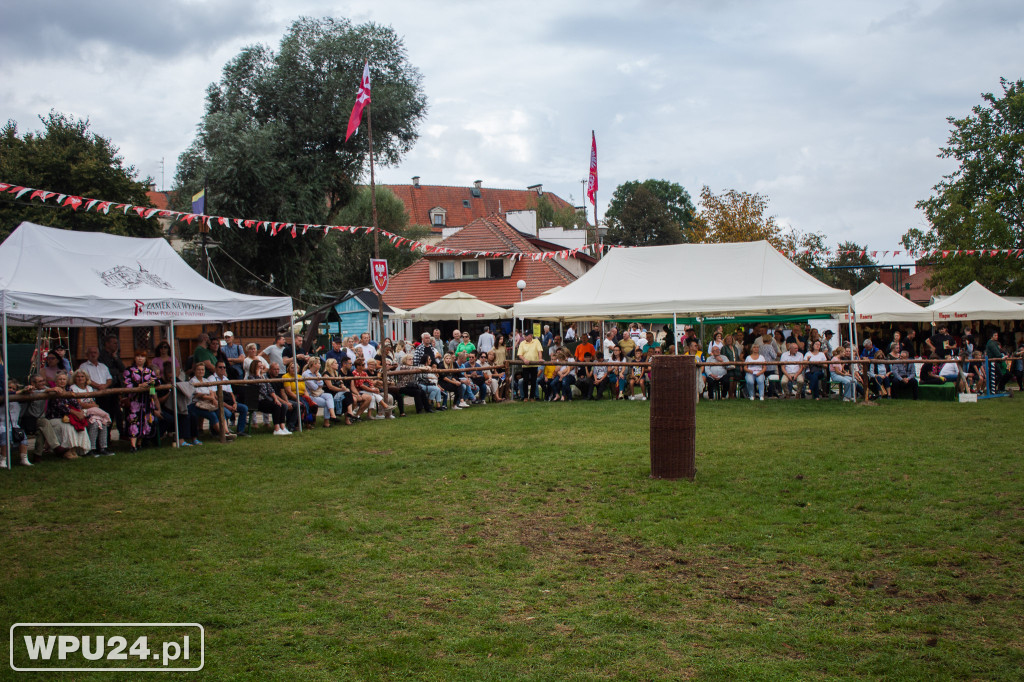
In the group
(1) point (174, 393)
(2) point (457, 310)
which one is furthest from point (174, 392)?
(2) point (457, 310)

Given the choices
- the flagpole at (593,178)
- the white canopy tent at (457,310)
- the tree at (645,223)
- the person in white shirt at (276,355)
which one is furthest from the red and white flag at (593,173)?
the tree at (645,223)

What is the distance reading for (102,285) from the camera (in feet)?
38.1

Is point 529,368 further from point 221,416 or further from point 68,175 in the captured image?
point 68,175

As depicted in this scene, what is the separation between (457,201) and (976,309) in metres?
58.3

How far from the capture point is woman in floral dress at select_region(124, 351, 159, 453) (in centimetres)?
1183

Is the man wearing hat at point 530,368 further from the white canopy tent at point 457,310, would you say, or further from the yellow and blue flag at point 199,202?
the yellow and blue flag at point 199,202

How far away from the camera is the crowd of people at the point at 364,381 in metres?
11.6

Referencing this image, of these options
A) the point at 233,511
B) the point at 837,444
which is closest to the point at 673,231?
the point at 837,444

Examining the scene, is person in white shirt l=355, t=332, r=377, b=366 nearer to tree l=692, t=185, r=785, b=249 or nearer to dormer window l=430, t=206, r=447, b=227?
tree l=692, t=185, r=785, b=249

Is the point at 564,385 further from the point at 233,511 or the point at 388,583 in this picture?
the point at 388,583

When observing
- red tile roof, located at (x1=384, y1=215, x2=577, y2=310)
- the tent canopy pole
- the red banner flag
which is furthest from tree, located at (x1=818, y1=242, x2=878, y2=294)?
the tent canopy pole

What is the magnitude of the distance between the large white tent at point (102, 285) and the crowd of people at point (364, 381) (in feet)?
2.94

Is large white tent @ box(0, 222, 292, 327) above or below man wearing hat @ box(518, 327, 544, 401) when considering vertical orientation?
above

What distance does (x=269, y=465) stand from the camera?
10.1m
